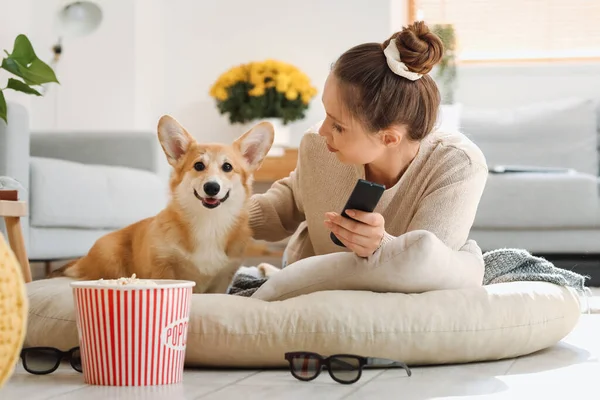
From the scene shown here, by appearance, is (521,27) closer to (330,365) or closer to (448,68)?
(448,68)

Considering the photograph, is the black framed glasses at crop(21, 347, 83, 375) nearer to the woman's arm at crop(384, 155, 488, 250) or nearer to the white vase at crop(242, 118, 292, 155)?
the woman's arm at crop(384, 155, 488, 250)

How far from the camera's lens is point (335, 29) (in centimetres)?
528

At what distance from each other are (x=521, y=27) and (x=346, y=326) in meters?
4.42

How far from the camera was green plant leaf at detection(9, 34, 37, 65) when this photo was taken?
84.2 inches

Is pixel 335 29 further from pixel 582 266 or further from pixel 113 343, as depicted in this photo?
pixel 113 343

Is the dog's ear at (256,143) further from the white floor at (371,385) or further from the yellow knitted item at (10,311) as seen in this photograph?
the yellow knitted item at (10,311)

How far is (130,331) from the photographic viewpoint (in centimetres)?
120

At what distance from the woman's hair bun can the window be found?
3845 millimetres

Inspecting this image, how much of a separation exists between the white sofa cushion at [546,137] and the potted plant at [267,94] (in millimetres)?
1085

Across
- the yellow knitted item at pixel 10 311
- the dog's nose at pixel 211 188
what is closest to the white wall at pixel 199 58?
the dog's nose at pixel 211 188

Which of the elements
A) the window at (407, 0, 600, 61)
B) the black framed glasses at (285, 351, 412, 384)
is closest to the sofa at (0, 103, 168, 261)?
the black framed glasses at (285, 351, 412, 384)

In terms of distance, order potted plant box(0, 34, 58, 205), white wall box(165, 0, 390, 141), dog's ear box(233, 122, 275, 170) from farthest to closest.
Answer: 1. white wall box(165, 0, 390, 141)
2. potted plant box(0, 34, 58, 205)
3. dog's ear box(233, 122, 275, 170)

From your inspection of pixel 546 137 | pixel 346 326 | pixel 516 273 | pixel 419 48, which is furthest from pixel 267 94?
pixel 346 326

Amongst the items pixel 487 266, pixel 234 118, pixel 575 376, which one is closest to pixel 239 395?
pixel 575 376
